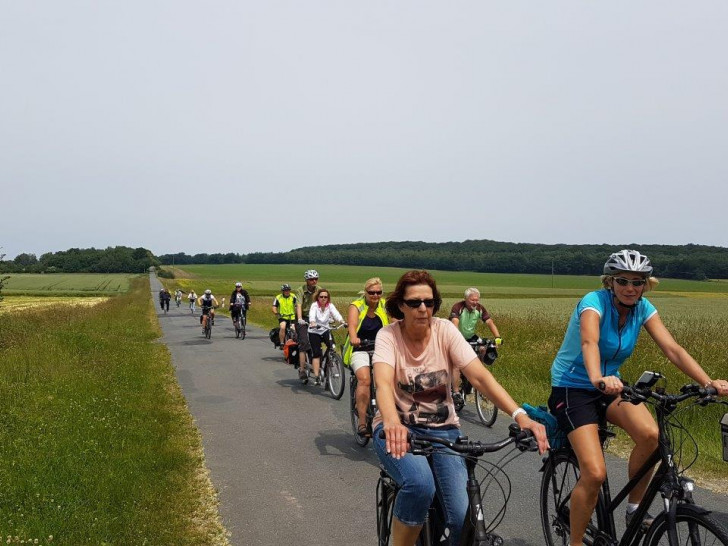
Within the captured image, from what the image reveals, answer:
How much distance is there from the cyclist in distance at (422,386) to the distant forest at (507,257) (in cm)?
7425

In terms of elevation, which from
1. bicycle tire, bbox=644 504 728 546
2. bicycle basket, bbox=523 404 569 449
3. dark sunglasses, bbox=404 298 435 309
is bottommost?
bicycle tire, bbox=644 504 728 546

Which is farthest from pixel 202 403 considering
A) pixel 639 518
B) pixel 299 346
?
pixel 639 518

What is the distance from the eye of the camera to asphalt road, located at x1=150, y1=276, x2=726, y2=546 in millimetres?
4977

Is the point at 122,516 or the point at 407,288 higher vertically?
the point at 407,288

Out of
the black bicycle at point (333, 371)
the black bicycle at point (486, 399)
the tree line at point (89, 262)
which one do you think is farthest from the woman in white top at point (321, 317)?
the tree line at point (89, 262)

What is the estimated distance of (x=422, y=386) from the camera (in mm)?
3443

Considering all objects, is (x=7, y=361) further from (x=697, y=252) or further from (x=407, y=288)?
(x=697, y=252)

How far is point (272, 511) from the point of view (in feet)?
17.6

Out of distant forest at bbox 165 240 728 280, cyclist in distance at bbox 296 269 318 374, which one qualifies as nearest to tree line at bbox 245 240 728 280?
distant forest at bbox 165 240 728 280

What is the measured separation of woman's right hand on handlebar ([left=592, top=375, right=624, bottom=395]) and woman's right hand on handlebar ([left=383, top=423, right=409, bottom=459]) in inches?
48.3

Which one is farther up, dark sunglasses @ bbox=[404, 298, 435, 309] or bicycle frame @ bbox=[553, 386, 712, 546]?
dark sunglasses @ bbox=[404, 298, 435, 309]

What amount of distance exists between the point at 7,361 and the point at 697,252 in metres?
93.5

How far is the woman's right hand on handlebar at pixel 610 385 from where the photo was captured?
344 cm

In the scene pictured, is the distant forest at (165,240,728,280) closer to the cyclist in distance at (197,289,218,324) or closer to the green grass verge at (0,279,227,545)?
the cyclist in distance at (197,289,218,324)
